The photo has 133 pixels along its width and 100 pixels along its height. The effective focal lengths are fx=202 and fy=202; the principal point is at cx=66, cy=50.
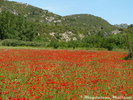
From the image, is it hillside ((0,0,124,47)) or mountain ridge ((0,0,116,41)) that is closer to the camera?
hillside ((0,0,124,47))

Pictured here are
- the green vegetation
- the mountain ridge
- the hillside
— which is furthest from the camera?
the mountain ridge

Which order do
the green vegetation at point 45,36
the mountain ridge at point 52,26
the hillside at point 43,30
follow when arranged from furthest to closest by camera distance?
the mountain ridge at point 52,26 → the hillside at point 43,30 → the green vegetation at point 45,36

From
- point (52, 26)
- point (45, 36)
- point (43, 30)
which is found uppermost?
point (52, 26)

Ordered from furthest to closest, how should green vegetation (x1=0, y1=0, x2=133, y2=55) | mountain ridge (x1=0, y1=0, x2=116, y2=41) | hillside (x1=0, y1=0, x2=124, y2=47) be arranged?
mountain ridge (x1=0, y1=0, x2=116, y2=41)
hillside (x1=0, y1=0, x2=124, y2=47)
green vegetation (x1=0, y1=0, x2=133, y2=55)

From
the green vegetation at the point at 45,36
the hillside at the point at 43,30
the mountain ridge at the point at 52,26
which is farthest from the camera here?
the mountain ridge at the point at 52,26

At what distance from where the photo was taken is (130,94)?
7566mm

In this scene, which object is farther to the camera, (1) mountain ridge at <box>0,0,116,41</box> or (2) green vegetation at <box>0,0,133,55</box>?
(1) mountain ridge at <box>0,0,116,41</box>

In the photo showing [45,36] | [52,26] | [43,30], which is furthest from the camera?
[52,26]

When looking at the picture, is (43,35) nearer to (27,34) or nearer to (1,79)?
(27,34)

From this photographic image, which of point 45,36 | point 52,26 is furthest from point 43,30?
point 52,26

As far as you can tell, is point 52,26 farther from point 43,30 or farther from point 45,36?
point 45,36

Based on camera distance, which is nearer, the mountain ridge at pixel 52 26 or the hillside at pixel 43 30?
the hillside at pixel 43 30

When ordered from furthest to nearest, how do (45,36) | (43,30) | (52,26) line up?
(52,26), (43,30), (45,36)

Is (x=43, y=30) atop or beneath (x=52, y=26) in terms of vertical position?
beneath
